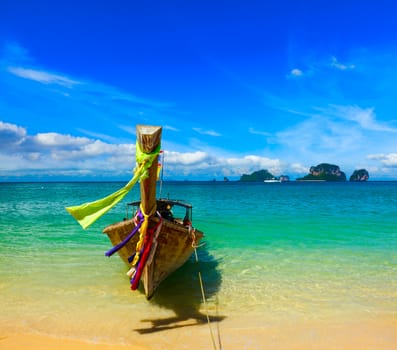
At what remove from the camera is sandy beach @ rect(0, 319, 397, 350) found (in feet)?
20.0

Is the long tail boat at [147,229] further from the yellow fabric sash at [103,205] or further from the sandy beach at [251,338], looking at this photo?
the sandy beach at [251,338]

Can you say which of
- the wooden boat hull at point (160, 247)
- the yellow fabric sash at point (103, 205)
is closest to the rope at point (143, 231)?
the wooden boat hull at point (160, 247)

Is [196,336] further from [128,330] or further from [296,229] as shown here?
[296,229]

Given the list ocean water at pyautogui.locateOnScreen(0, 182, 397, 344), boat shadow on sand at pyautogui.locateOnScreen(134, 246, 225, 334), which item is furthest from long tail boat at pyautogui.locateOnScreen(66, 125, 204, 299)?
ocean water at pyautogui.locateOnScreen(0, 182, 397, 344)

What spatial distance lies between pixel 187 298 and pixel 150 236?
2379 millimetres

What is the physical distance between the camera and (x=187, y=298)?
8.59m

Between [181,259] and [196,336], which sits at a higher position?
[181,259]

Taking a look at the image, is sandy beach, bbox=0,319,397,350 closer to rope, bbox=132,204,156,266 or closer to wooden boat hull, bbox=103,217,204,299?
wooden boat hull, bbox=103,217,204,299

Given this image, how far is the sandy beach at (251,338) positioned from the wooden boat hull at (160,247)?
1.30 m

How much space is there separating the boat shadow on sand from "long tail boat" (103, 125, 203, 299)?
695 mm

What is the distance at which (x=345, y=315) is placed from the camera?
7523mm

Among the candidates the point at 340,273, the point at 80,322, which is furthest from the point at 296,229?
the point at 80,322

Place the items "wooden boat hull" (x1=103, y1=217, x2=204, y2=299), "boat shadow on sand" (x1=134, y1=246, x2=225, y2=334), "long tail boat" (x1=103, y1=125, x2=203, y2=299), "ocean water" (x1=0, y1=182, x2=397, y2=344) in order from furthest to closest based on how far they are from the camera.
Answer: "wooden boat hull" (x1=103, y1=217, x2=204, y2=299) < "ocean water" (x1=0, y1=182, x2=397, y2=344) < "boat shadow on sand" (x1=134, y1=246, x2=225, y2=334) < "long tail boat" (x1=103, y1=125, x2=203, y2=299)

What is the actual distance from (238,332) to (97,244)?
1013 centimetres
